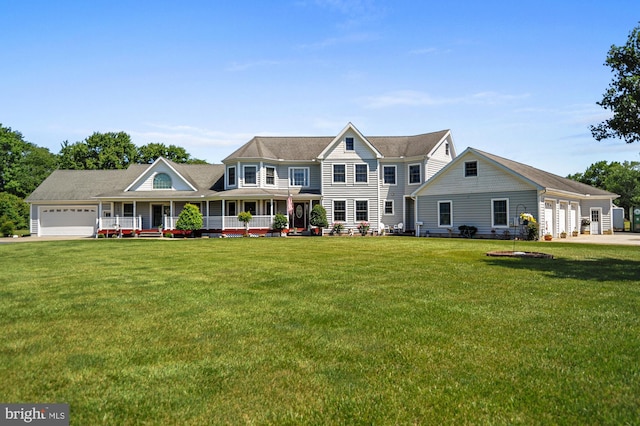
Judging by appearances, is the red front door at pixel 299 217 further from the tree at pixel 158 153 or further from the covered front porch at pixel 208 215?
the tree at pixel 158 153

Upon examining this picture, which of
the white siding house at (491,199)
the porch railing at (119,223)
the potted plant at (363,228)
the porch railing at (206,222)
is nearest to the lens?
the white siding house at (491,199)

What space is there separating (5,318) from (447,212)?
26.4 m

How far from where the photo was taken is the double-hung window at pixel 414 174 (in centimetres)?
3250

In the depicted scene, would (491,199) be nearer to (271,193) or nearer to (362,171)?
(362,171)

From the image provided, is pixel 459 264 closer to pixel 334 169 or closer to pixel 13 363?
pixel 13 363

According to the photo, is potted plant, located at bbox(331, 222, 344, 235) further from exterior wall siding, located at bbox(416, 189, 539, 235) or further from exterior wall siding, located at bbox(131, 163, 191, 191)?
exterior wall siding, located at bbox(131, 163, 191, 191)

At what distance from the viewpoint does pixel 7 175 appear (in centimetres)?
5488

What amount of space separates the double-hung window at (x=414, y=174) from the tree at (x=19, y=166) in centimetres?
5162

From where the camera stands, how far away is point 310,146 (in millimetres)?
35062

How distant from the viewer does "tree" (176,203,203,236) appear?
29266 millimetres

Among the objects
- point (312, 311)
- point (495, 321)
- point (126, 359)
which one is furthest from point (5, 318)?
point (495, 321)

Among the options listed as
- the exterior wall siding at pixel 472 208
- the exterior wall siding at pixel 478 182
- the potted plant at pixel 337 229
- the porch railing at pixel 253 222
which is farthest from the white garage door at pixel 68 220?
the exterior wall siding at pixel 478 182

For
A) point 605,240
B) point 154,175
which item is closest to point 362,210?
point 605,240

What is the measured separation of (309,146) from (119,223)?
53.5 ft
